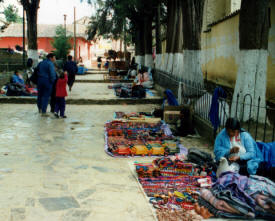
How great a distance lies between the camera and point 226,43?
647 inches

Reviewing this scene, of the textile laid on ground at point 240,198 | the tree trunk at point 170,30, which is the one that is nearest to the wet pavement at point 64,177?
the textile laid on ground at point 240,198

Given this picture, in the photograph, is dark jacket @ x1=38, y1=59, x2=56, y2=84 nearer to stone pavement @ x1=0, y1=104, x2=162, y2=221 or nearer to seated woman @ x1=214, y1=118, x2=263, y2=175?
stone pavement @ x1=0, y1=104, x2=162, y2=221

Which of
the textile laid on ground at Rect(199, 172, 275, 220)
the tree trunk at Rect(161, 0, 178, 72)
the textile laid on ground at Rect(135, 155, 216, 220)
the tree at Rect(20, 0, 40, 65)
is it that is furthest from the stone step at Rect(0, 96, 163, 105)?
the textile laid on ground at Rect(199, 172, 275, 220)

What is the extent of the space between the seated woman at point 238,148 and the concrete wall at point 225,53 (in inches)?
277

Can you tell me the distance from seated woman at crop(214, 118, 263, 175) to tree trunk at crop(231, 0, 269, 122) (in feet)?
8.17

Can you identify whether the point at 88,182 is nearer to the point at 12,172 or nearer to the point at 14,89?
the point at 12,172

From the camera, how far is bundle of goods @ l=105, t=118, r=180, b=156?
660 centimetres

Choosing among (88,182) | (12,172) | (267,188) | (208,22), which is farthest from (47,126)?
(208,22)

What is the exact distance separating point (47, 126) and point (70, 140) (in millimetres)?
Answer: 1623

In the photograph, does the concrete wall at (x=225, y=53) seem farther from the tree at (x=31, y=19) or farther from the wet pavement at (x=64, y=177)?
the tree at (x=31, y=19)

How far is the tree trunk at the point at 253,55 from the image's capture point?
7598mm

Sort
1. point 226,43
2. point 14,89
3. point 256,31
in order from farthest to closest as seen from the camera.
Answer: point 226,43 < point 14,89 < point 256,31

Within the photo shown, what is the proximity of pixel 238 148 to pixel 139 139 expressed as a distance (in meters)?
2.91

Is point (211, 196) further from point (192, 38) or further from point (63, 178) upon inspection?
point (192, 38)
